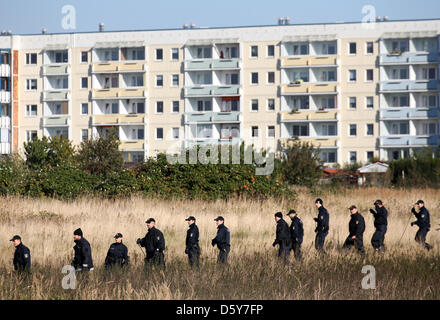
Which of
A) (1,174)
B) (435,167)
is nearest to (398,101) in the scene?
(435,167)

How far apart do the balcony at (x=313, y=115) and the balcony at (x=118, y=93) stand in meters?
14.5

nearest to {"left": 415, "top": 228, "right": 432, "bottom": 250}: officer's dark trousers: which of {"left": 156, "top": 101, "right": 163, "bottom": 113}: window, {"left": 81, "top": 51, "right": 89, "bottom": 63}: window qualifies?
{"left": 156, "top": 101, "right": 163, "bottom": 113}: window

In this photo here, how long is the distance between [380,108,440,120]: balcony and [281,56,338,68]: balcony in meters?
6.78

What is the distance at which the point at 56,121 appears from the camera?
257 feet

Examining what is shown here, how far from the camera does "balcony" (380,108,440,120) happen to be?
72.6m

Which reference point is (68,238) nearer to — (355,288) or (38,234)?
(38,234)

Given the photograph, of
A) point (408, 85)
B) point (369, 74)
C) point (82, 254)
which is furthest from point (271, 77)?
point (82, 254)

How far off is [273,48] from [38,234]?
5402 cm

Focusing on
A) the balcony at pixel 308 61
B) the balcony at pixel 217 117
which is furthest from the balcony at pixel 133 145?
the balcony at pixel 308 61

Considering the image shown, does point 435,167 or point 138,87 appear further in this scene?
point 138,87

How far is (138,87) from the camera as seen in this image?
76.8 meters

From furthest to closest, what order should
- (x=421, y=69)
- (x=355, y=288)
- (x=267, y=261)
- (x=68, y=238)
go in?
(x=421, y=69) → (x=68, y=238) → (x=267, y=261) → (x=355, y=288)

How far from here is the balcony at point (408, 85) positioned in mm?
72562

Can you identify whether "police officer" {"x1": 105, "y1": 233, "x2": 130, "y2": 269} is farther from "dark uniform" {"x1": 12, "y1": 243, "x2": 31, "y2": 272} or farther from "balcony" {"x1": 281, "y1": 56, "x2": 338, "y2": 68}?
"balcony" {"x1": 281, "y1": 56, "x2": 338, "y2": 68}
